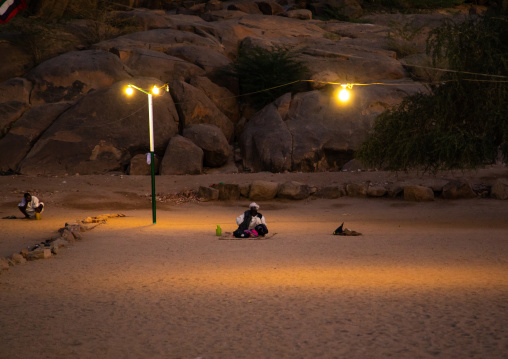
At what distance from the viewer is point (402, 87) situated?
30875mm

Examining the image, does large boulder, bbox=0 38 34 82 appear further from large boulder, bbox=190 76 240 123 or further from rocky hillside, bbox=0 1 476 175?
large boulder, bbox=190 76 240 123

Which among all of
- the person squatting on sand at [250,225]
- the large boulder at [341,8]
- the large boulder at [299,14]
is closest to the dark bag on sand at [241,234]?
the person squatting on sand at [250,225]

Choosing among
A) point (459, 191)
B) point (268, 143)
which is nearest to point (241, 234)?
point (459, 191)

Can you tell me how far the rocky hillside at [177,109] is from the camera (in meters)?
27.3

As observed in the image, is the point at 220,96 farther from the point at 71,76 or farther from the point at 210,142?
the point at 71,76

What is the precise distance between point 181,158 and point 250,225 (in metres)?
13.7

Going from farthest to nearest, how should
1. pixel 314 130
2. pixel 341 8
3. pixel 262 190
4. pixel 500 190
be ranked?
pixel 341 8, pixel 314 130, pixel 262 190, pixel 500 190

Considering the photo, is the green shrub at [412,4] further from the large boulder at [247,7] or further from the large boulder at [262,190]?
the large boulder at [262,190]

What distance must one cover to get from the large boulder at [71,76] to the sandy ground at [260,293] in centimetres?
1451

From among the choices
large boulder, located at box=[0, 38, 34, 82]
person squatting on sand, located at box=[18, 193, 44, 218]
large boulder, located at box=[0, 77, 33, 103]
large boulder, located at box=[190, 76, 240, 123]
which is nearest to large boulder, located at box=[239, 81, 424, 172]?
large boulder, located at box=[190, 76, 240, 123]

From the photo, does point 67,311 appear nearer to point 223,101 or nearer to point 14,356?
point 14,356

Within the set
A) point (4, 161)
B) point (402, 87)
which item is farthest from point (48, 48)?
point (402, 87)

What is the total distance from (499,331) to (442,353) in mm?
1022

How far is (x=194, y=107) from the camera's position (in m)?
30.2
